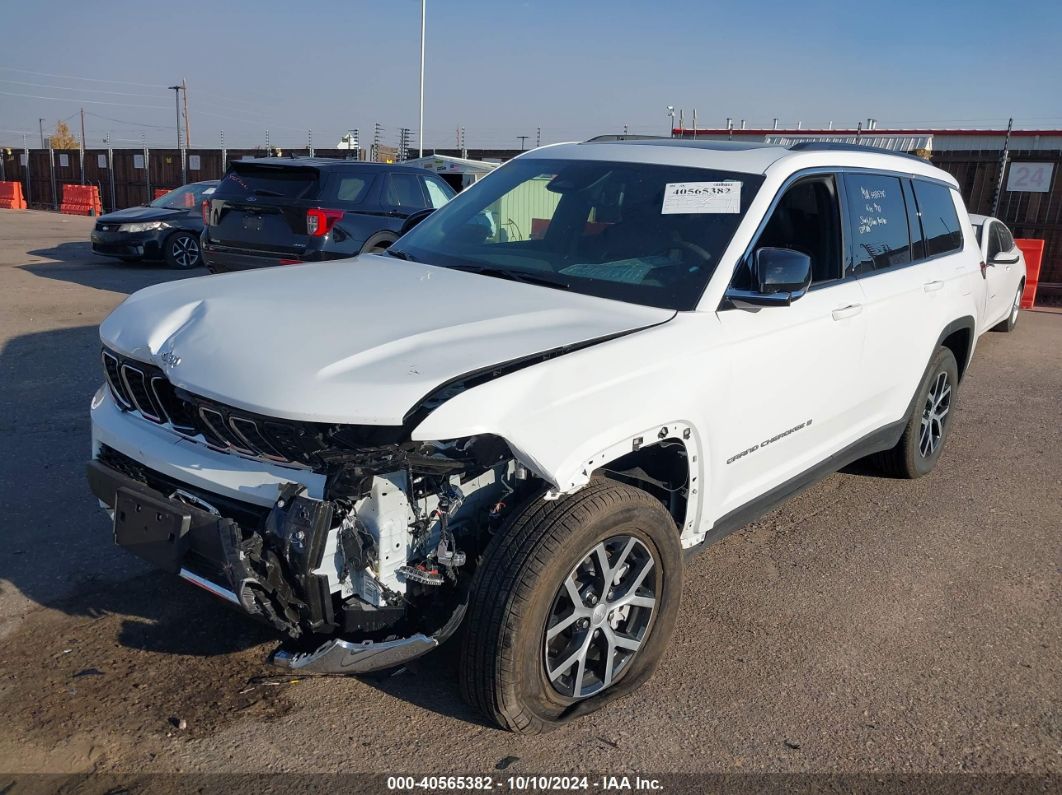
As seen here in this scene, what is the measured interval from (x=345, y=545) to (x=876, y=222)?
3.34m

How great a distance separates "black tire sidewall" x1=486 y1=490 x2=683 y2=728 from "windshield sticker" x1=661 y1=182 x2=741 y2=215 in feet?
4.60

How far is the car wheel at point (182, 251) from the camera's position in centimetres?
1406

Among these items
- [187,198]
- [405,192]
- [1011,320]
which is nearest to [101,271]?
[187,198]

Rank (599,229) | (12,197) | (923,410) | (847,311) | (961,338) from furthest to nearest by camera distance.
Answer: (12,197), (961,338), (923,410), (847,311), (599,229)

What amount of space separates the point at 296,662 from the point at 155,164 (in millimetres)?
30939

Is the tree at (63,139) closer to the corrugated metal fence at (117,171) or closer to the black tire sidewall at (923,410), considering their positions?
the corrugated metal fence at (117,171)

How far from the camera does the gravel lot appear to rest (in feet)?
9.53

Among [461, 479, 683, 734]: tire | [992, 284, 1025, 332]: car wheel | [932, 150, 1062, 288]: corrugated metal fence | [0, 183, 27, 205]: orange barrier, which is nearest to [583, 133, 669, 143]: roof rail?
[461, 479, 683, 734]: tire

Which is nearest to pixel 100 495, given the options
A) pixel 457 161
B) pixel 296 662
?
pixel 296 662

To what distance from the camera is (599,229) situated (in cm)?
394

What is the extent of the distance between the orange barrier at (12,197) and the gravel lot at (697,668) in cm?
3182

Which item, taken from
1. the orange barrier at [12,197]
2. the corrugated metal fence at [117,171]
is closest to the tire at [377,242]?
the corrugated metal fence at [117,171]

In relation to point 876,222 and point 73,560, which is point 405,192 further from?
point 73,560

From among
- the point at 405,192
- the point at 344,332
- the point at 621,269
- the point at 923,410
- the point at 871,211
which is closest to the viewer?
the point at 344,332
